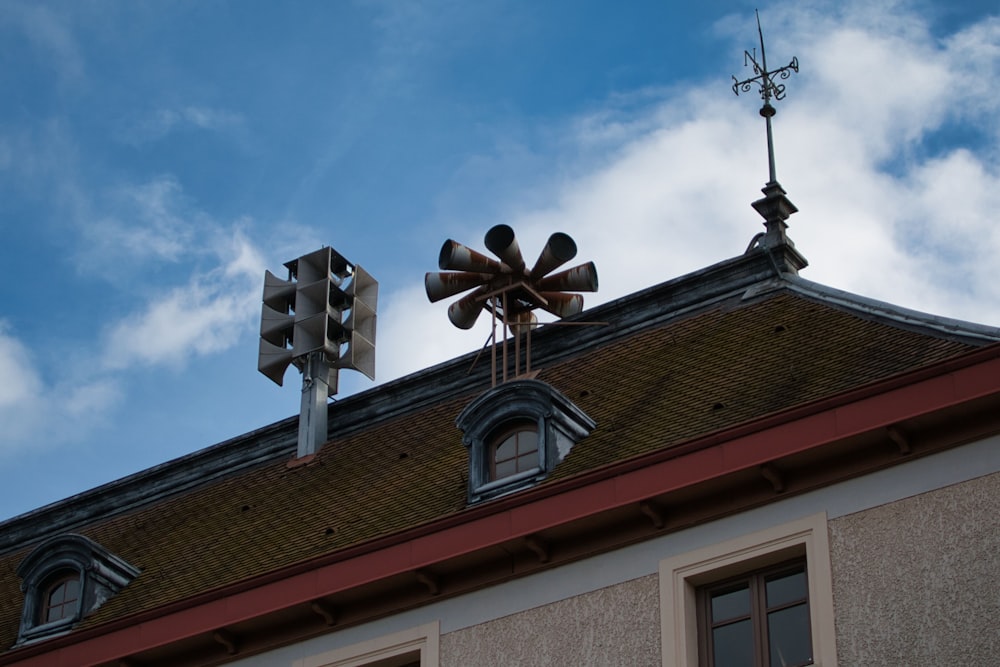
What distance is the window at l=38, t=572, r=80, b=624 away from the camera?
2519 centimetres

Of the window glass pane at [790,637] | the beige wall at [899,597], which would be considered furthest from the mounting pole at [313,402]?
the window glass pane at [790,637]

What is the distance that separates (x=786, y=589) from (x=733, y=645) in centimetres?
71

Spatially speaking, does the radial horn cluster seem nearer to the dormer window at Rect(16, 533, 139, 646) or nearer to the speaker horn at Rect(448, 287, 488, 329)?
the speaker horn at Rect(448, 287, 488, 329)

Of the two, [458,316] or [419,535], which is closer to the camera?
[419,535]

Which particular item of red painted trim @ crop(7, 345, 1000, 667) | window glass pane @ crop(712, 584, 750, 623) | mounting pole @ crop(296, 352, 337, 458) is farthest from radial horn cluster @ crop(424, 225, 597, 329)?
window glass pane @ crop(712, 584, 750, 623)

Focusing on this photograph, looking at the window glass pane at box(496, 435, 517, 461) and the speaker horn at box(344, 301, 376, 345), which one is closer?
the window glass pane at box(496, 435, 517, 461)

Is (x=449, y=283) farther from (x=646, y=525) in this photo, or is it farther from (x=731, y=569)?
(x=731, y=569)

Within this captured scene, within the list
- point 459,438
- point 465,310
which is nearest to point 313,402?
point 465,310

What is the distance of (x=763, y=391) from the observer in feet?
68.8

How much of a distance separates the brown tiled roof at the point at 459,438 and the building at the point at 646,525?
2.3 inches

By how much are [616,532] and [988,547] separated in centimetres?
386

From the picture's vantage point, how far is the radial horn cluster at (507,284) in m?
Answer: 27.2

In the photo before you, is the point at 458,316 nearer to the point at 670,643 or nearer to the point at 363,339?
the point at 363,339

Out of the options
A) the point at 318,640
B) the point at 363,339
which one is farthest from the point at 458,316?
the point at 318,640
